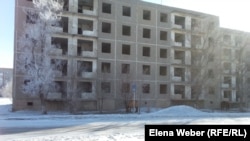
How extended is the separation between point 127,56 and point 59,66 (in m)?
12.9

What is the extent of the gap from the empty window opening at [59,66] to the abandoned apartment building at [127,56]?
31 centimetres

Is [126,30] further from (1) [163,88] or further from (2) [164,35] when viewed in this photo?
(1) [163,88]

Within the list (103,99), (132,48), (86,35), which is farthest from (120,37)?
(103,99)

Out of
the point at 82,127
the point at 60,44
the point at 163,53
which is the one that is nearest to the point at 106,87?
the point at 60,44

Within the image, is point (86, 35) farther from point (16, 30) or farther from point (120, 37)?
point (16, 30)

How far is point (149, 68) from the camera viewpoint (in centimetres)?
5062

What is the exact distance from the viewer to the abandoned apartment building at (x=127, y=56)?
140 ft

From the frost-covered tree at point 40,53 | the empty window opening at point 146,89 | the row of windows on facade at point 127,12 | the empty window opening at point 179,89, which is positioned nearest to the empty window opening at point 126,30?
the row of windows on facade at point 127,12

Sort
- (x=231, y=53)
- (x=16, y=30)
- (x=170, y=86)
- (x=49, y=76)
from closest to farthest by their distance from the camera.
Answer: (x=49, y=76) < (x=16, y=30) < (x=170, y=86) < (x=231, y=53)

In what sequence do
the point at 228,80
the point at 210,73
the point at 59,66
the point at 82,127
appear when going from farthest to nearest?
the point at 228,80 < the point at 210,73 < the point at 59,66 < the point at 82,127

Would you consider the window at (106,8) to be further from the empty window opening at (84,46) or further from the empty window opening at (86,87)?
the empty window opening at (86,87)

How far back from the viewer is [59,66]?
39156 mm

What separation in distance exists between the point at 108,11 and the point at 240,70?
25.1 metres

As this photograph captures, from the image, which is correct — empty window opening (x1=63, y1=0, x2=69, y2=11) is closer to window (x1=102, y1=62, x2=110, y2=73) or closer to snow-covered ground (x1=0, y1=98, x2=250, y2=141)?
window (x1=102, y1=62, x2=110, y2=73)
